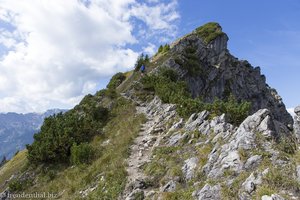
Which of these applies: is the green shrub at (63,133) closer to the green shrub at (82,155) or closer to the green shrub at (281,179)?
the green shrub at (82,155)

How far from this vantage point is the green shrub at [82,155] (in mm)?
21438

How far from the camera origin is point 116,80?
1909 inches

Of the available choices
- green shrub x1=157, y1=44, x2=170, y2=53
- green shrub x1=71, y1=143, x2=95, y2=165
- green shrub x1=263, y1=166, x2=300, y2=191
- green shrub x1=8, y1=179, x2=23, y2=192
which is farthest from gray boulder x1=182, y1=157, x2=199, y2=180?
green shrub x1=157, y1=44, x2=170, y2=53

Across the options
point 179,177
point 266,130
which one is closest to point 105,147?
point 179,177

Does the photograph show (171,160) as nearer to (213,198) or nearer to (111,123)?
(213,198)

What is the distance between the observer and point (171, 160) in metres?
16.4

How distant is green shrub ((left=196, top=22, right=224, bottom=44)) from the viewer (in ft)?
209

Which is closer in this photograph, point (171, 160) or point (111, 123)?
point (171, 160)

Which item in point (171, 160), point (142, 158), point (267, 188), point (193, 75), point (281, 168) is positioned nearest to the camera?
point (267, 188)

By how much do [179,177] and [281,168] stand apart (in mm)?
4910

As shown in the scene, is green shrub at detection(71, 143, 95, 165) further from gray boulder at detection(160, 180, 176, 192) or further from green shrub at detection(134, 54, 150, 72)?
green shrub at detection(134, 54, 150, 72)

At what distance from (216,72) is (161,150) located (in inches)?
1652

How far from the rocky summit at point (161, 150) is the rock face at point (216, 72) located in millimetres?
8447

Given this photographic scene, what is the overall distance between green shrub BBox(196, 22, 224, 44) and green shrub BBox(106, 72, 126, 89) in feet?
73.0
